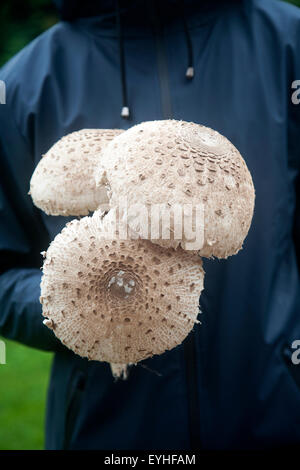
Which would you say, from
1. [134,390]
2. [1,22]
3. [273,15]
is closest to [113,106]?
[273,15]

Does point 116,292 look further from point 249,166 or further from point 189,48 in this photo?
point 189,48

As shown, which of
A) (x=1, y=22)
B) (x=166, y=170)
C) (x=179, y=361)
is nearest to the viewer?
(x=166, y=170)

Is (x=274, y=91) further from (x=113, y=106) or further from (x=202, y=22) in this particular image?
(x=113, y=106)

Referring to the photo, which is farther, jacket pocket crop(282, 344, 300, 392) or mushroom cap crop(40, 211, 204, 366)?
jacket pocket crop(282, 344, 300, 392)

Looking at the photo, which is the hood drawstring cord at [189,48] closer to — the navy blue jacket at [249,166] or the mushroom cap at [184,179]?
the navy blue jacket at [249,166]

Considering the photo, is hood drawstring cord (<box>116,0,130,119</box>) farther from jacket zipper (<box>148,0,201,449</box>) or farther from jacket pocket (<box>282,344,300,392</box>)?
jacket pocket (<box>282,344,300,392</box>)

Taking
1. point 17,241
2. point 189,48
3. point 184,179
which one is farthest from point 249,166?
point 17,241

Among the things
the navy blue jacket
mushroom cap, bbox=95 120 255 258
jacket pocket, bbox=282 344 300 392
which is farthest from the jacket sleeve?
jacket pocket, bbox=282 344 300 392
